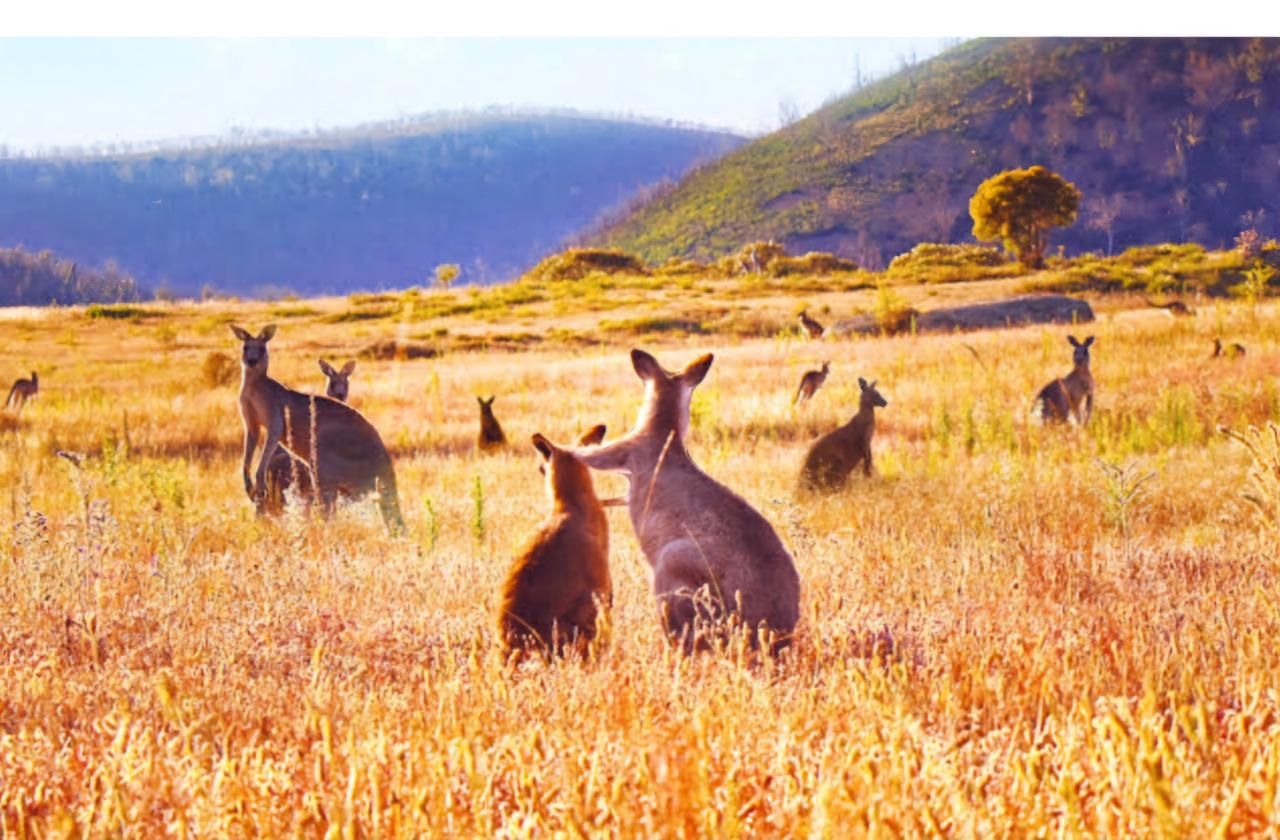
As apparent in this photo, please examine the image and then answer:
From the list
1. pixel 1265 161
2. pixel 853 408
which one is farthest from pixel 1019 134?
pixel 853 408

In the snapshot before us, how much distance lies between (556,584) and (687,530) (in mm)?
427

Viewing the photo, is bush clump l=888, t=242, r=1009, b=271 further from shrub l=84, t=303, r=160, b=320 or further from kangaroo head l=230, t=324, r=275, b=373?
kangaroo head l=230, t=324, r=275, b=373

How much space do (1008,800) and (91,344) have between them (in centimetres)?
1336

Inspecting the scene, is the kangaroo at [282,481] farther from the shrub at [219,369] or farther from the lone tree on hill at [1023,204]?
the lone tree on hill at [1023,204]

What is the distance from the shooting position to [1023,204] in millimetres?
22641

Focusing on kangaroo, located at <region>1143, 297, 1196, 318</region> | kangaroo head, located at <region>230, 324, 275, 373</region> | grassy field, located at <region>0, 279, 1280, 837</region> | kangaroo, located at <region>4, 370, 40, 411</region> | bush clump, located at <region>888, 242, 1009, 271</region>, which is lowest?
grassy field, located at <region>0, 279, 1280, 837</region>

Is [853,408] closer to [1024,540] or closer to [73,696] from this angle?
[1024,540]

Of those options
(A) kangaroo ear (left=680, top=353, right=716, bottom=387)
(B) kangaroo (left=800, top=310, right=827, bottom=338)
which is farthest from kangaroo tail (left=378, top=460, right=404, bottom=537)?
(B) kangaroo (left=800, top=310, right=827, bottom=338)

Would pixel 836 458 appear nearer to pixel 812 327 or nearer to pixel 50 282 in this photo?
pixel 50 282

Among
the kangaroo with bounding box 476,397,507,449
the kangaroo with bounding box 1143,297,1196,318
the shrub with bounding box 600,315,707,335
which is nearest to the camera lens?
the kangaroo with bounding box 476,397,507,449

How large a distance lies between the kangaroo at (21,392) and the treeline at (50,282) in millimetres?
2937

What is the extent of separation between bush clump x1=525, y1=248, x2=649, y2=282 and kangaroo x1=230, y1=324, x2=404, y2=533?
3313cm

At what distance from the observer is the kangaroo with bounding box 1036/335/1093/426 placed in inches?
402

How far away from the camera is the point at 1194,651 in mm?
3770
